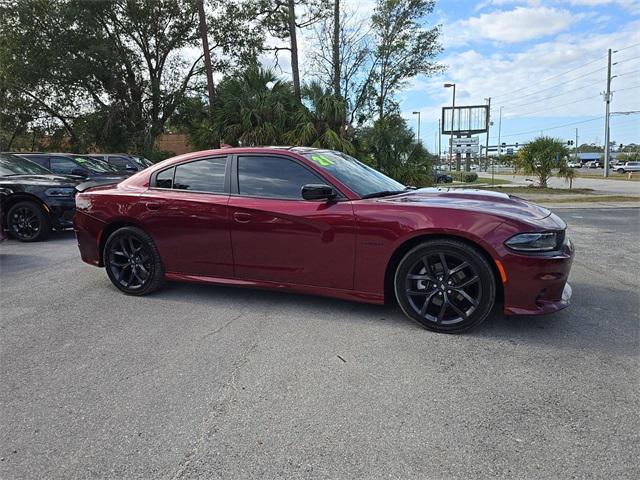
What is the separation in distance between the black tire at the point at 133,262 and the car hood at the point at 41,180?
4.19m

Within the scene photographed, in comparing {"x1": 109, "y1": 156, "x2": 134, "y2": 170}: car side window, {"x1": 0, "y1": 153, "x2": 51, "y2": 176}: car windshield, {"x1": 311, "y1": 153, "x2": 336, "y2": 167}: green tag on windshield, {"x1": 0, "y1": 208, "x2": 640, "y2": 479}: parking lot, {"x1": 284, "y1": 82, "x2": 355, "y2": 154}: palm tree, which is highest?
{"x1": 284, "y1": 82, "x2": 355, "y2": 154}: palm tree

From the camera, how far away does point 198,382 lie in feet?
9.60

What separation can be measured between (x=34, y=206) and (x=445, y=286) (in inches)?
297

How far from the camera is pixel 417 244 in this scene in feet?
12.1

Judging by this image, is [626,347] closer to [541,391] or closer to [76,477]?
[541,391]

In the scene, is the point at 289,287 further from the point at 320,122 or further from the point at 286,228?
the point at 320,122

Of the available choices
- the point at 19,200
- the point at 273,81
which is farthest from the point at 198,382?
the point at 273,81

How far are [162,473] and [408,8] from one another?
2319 centimetres

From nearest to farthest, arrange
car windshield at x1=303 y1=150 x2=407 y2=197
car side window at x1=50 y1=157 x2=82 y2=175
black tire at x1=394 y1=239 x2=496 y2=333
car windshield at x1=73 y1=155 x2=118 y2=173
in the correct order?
black tire at x1=394 y1=239 x2=496 y2=333
car windshield at x1=303 y1=150 x2=407 y2=197
car side window at x1=50 y1=157 x2=82 y2=175
car windshield at x1=73 y1=155 x2=118 y2=173

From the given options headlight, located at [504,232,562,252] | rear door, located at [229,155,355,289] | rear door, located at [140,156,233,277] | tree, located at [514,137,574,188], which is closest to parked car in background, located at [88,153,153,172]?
rear door, located at [140,156,233,277]

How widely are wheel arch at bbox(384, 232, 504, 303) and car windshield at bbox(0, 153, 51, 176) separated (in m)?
8.08

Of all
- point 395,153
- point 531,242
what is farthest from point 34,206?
point 395,153

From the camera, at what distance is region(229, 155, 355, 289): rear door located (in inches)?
152

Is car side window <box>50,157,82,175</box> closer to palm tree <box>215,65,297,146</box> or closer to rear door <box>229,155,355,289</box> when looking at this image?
palm tree <box>215,65,297,146</box>
